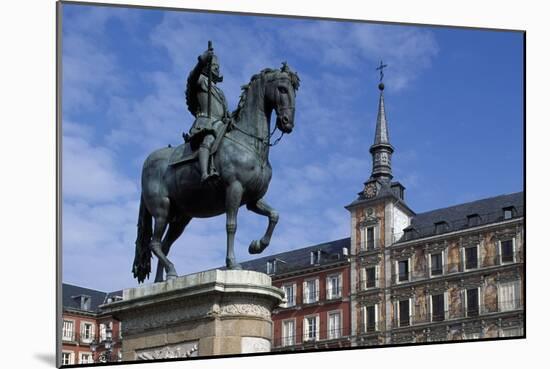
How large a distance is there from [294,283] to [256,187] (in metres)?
45.1

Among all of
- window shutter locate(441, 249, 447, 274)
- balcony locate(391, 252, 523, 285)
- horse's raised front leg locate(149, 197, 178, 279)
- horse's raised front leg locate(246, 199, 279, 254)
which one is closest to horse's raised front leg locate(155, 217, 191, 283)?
horse's raised front leg locate(149, 197, 178, 279)

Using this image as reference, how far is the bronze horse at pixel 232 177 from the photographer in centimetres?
1198

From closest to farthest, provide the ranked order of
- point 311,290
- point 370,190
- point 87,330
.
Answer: point 87,330
point 311,290
point 370,190

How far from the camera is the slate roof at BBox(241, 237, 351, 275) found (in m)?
57.0

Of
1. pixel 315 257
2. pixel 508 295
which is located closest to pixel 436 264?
pixel 508 295

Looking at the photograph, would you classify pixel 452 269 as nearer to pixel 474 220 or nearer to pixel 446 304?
pixel 446 304

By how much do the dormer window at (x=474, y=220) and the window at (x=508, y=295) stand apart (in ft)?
13.7

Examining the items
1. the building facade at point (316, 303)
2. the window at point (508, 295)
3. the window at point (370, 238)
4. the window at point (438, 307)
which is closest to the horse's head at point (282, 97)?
the window at point (508, 295)

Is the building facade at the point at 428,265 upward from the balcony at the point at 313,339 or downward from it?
upward

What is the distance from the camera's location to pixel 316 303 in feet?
181

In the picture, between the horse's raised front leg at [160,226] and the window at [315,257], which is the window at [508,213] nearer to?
the window at [315,257]

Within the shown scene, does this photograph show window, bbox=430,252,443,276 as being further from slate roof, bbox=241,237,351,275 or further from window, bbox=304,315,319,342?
window, bbox=304,315,319,342

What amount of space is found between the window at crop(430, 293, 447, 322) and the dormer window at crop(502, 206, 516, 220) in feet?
16.1

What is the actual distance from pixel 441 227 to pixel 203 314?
43561 mm
